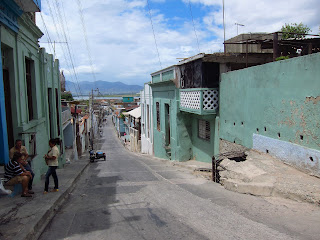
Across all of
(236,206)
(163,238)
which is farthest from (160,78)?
(163,238)

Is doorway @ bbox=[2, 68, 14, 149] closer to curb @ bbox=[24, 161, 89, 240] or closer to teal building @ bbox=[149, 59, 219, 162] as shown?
curb @ bbox=[24, 161, 89, 240]

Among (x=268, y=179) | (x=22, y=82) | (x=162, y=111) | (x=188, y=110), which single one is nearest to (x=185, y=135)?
(x=188, y=110)

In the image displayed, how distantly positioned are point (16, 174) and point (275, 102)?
6.36 meters

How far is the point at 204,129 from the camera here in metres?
12.1

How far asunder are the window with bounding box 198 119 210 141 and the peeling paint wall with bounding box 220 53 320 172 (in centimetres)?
179

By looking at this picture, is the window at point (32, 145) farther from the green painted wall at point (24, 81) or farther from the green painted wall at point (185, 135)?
the green painted wall at point (185, 135)

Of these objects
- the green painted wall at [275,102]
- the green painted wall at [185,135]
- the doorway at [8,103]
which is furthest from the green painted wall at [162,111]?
the doorway at [8,103]

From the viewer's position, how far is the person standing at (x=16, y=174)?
5.82m

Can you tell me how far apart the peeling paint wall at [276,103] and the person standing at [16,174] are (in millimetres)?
6065

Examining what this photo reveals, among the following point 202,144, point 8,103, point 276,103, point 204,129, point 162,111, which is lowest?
point 202,144

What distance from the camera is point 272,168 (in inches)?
262

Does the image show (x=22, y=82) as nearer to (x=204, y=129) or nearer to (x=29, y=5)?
(x=29, y=5)

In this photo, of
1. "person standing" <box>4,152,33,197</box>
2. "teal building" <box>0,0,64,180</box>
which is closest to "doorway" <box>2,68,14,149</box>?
"teal building" <box>0,0,64,180</box>

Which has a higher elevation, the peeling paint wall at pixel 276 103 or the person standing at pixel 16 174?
the peeling paint wall at pixel 276 103
